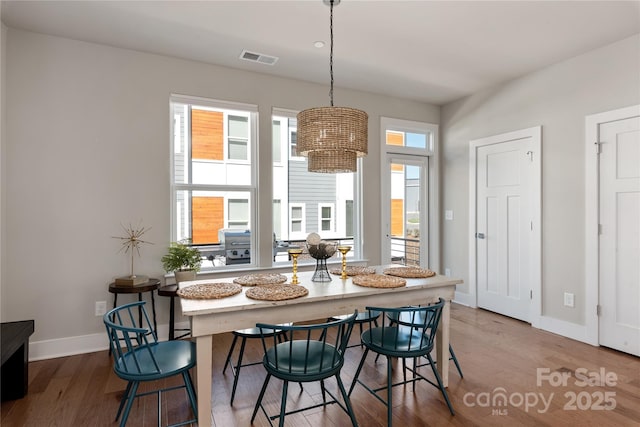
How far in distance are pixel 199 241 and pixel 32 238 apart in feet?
4.55

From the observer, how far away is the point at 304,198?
4344 mm

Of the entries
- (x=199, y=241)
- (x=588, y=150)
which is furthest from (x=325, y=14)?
(x=588, y=150)

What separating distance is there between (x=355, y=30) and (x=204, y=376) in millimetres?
2795

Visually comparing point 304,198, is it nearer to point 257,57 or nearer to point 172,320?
point 257,57

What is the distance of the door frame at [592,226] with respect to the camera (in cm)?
336

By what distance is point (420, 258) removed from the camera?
510cm

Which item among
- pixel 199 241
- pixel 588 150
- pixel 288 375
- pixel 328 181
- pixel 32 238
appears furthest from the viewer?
pixel 328 181

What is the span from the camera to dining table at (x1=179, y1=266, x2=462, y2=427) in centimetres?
187

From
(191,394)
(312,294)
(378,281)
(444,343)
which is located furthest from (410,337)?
(191,394)

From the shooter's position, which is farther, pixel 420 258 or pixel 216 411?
pixel 420 258

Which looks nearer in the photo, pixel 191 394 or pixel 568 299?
pixel 191 394

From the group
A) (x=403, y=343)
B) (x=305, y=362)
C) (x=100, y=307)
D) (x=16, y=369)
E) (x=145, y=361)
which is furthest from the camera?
→ (x=100, y=307)

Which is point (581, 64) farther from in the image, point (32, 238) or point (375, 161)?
point (32, 238)

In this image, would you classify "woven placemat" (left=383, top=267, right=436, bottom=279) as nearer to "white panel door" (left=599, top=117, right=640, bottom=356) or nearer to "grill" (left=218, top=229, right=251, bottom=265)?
"grill" (left=218, top=229, right=251, bottom=265)
